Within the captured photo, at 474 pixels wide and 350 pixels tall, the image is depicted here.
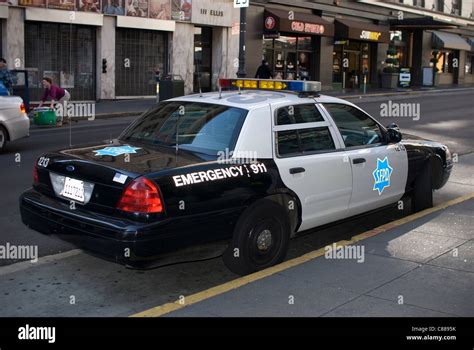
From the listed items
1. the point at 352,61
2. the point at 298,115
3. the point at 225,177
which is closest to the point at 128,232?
the point at 225,177

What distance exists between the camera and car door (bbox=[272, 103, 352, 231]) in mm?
5906

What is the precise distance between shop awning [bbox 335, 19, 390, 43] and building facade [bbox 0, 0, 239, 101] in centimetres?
755

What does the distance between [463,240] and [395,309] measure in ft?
7.36

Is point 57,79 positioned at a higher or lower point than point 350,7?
lower

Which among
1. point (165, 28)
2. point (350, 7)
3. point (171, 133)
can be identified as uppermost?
point (350, 7)

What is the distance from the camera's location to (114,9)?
23922mm

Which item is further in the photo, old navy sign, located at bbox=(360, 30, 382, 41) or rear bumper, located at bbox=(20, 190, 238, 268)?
old navy sign, located at bbox=(360, 30, 382, 41)

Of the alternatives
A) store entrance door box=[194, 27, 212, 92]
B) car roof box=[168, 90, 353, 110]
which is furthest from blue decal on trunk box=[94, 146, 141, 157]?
store entrance door box=[194, 27, 212, 92]

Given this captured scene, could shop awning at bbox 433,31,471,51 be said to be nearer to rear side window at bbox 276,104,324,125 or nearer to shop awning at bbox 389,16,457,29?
shop awning at bbox 389,16,457,29

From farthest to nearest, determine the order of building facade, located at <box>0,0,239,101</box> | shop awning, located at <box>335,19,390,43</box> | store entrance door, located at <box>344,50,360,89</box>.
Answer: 1. store entrance door, located at <box>344,50,360,89</box>
2. shop awning, located at <box>335,19,390,43</box>
3. building facade, located at <box>0,0,239,101</box>

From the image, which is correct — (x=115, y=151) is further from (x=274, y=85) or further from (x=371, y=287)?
(x=371, y=287)

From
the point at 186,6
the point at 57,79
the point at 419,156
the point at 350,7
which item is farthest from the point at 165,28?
the point at 419,156

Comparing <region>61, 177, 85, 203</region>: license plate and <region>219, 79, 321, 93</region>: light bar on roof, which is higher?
<region>219, 79, 321, 93</region>: light bar on roof
